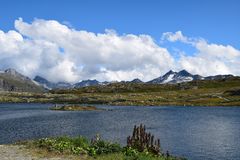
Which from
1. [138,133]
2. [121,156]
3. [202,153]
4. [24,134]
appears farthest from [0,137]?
[121,156]

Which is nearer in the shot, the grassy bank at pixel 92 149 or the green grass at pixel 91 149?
the green grass at pixel 91 149

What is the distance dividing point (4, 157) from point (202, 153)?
3612cm

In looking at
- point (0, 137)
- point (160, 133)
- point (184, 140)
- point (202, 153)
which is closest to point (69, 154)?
point (202, 153)

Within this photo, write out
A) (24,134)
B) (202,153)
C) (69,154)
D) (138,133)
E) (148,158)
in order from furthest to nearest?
(24,134)
(202,153)
(138,133)
(69,154)
(148,158)

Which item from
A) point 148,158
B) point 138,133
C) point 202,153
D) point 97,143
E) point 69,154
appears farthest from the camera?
point 202,153

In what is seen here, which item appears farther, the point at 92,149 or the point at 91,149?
the point at 91,149

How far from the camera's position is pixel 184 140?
78.4m

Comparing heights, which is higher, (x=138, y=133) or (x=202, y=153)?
(x=138, y=133)

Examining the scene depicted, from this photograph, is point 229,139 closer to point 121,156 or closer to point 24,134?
point 24,134

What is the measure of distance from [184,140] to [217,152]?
14.4 metres

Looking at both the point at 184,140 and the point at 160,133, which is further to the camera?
the point at 160,133

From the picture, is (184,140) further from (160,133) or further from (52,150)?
(52,150)

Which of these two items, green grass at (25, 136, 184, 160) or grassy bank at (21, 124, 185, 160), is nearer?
green grass at (25, 136, 184, 160)

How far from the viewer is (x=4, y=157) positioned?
3538 cm
